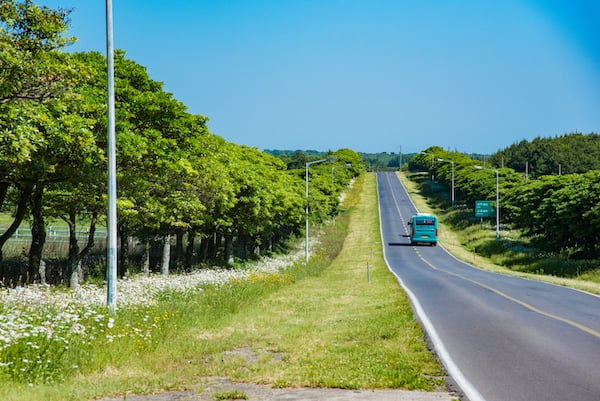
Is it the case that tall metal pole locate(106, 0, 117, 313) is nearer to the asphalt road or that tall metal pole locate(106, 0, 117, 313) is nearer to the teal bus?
the asphalt road

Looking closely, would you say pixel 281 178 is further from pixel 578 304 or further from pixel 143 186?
pixel 578 304

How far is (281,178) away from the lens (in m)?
51.4

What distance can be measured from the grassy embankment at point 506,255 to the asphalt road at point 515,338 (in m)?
5.40

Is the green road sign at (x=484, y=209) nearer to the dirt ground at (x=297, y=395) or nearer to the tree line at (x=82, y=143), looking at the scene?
Answer: the tree line at (x=82, y=143)

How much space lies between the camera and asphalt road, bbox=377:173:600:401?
8.48m

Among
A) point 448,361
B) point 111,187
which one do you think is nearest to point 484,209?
point 111,187

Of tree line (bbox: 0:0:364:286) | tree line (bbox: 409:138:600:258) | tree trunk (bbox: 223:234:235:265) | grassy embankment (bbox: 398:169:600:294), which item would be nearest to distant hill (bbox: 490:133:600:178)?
grassy embankment (bbox: 398:169:600:294)

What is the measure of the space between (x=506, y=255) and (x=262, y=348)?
45.9 metres

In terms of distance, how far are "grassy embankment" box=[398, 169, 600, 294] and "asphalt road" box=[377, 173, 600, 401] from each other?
540 centimetres

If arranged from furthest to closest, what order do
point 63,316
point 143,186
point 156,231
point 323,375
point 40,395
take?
point 156,231
point 143,186
point 63,316
point 323,375
point 40,395

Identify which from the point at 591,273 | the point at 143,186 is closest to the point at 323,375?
the point at 143,186

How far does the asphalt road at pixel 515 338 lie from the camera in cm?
848

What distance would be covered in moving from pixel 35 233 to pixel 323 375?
16.8 meters

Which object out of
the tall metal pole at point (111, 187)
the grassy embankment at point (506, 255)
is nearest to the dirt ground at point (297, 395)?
the tall metal pole at point (111, 187)
